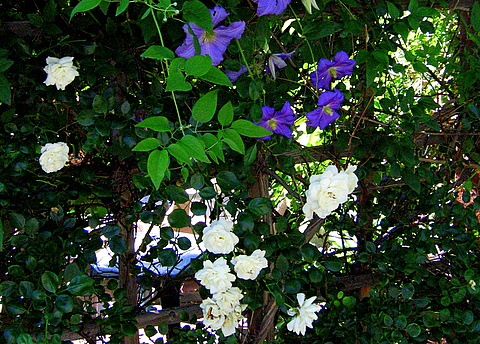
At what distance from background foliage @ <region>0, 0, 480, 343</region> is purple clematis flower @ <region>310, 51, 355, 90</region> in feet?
0.13

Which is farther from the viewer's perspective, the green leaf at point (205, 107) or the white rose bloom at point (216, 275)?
the white rose bloom at point (216, 275)

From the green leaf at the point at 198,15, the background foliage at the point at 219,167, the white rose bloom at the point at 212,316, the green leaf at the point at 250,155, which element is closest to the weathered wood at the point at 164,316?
the background foliage at the point at 219,167

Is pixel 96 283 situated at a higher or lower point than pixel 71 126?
lower

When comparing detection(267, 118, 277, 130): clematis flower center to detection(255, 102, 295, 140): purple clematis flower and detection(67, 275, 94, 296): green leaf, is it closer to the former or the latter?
detection(255, 102, 295, 140): purple clematis flower

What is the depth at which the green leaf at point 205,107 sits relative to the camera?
2.96ft

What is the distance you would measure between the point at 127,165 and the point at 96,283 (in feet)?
0.88

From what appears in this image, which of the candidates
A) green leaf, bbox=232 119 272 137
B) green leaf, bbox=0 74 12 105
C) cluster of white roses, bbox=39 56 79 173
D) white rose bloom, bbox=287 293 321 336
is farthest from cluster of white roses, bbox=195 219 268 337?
green leaf, bbox=0 74 12 105

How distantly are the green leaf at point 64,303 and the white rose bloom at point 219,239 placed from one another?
27cm

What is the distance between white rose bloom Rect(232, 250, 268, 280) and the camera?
1.12 meters

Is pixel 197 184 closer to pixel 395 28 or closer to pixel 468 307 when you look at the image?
pixel 395 28

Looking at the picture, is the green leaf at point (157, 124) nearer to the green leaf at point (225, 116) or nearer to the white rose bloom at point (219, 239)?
the green leaf at point (225, 116)

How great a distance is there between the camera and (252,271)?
1.13 meters

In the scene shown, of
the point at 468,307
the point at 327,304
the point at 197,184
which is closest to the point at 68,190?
the point at 197,184

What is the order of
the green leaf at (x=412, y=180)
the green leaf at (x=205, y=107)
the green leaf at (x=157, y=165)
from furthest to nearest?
the green leaf at (x=412, y=180)
the green leaf at (x=205, y=107)
the green leaf at (x=157, y=165)
